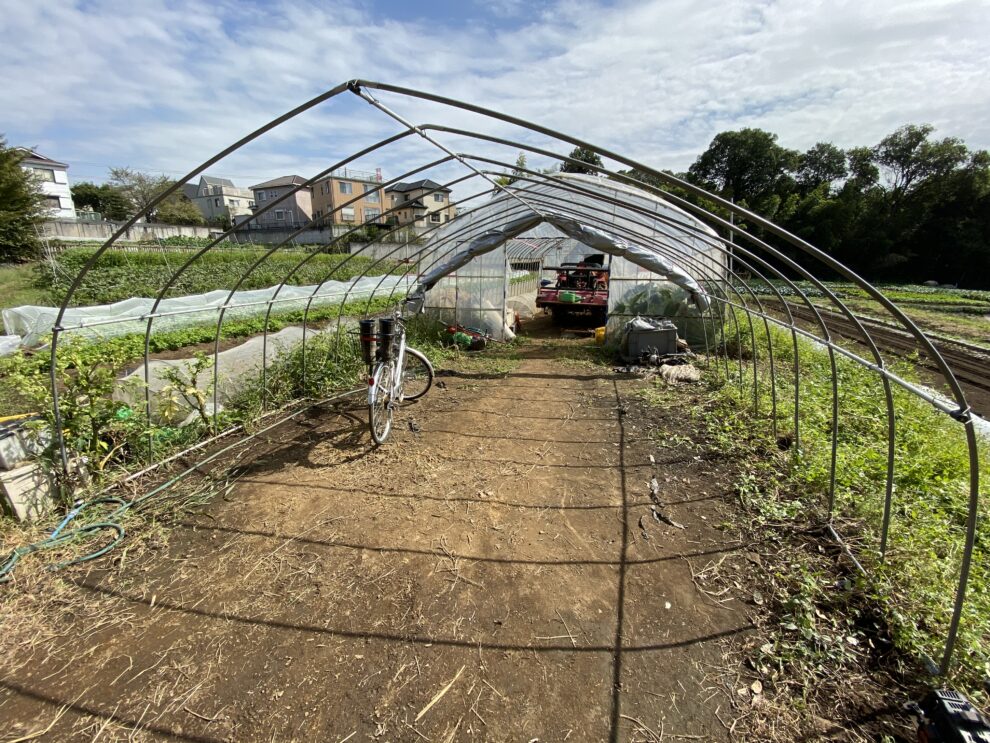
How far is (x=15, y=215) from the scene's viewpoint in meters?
17.4

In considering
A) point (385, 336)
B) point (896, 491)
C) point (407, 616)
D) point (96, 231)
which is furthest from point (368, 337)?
point (96, 231)

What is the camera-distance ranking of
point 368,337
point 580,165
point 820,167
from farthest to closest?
point 820,167, point 368,337, point 580,165

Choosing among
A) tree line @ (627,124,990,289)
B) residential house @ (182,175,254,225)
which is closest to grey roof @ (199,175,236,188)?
residential house @ (182,175,254,225)

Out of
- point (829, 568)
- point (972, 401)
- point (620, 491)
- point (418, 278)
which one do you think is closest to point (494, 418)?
point (620, 491)

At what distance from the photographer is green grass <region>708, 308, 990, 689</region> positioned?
7.52ft

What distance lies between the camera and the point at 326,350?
6406mm

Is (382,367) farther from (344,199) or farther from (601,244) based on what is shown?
(344,199)

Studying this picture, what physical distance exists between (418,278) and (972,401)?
31.3 feet

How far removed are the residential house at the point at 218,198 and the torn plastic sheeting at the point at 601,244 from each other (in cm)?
5643

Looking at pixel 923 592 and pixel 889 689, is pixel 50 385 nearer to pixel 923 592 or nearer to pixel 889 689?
pixel 889 689

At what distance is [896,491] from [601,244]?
17.9 ft

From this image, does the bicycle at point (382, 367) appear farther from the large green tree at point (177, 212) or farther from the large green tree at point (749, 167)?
the large green tree at point (177, 212)

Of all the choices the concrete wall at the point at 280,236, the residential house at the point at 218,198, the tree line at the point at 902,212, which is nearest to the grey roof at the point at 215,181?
the residential house at the point at 218,198

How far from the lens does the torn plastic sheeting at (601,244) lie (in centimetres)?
757
